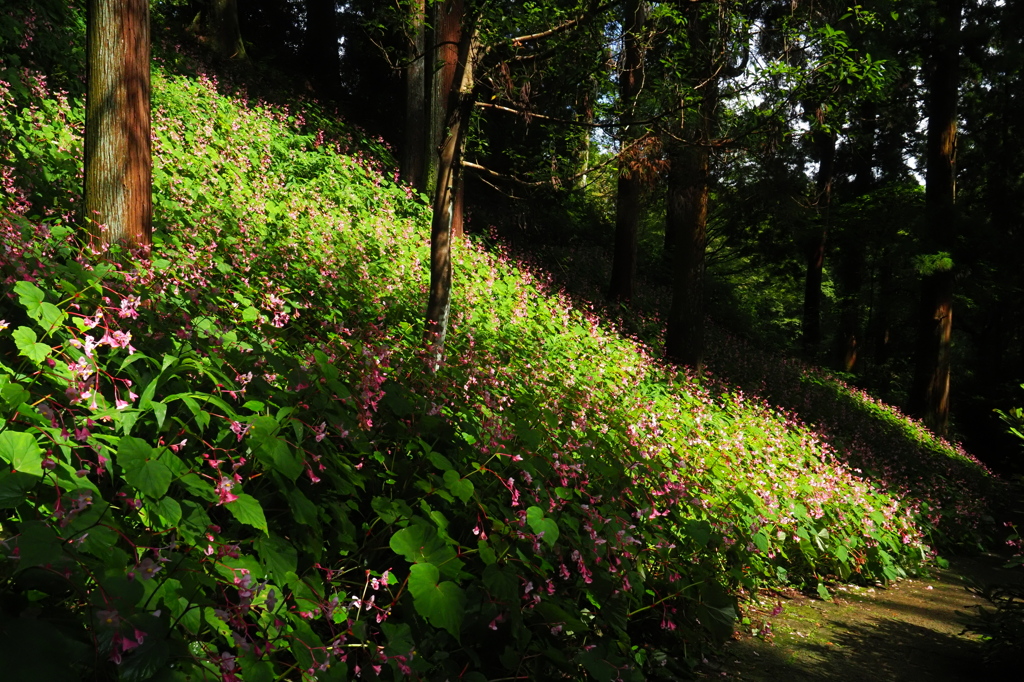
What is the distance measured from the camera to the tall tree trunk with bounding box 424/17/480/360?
16.7 feet

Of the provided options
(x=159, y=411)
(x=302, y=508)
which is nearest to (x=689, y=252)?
(x=302, y=508)

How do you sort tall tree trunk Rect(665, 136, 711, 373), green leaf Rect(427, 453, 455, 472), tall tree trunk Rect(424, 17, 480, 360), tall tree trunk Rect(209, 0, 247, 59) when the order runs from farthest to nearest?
tall tree trunk Rect(209, 0, 247, 59), tall tree trunk Rect(665, 136, 711, 373), tall tree trunk Rect(424, 17, 480, 360), green leaf Rect(427, 453, 455, 472)

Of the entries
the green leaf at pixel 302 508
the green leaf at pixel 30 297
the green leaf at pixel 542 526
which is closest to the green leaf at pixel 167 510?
the green leaf at pixel 302 508

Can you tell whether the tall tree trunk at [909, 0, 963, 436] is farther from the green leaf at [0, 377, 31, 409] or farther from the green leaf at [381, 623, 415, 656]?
the green leaf at [0, 377, 31, 409]

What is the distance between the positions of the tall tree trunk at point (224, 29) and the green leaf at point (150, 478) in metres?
Result: 14.0

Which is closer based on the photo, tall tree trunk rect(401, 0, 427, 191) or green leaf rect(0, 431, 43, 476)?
green leaf rect(0, 431, 43, 476)

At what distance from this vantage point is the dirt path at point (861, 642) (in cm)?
405

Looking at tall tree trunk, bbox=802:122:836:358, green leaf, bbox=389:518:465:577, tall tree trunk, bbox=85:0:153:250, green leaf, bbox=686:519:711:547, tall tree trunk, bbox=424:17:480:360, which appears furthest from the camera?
tall tree trunk, bbox=802:122:836:358

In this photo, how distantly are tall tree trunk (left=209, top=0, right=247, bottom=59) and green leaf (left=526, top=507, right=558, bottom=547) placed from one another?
13.8m

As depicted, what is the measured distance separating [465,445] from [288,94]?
477 inches

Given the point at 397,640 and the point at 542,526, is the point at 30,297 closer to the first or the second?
the point at 397,640

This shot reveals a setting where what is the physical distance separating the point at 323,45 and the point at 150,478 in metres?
17.6

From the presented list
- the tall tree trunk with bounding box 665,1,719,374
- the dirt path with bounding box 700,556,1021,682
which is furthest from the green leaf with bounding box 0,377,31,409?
the tall tree trunk with bounding box 665,1,719,374

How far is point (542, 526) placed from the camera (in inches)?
118
